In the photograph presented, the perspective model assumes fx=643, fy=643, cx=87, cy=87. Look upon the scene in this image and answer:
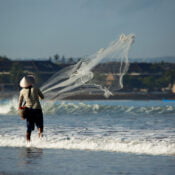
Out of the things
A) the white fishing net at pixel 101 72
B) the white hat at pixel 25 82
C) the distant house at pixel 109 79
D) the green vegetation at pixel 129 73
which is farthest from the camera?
the green vegetation at pixel 129 73

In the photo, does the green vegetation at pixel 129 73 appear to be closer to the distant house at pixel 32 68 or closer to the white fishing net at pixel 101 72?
the distant house at pixel 32 68

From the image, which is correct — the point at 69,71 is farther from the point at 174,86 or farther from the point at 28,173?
the point at 174,86

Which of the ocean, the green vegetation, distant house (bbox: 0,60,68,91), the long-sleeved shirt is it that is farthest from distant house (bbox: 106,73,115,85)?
distant house (bbox: 0,60,68,91)

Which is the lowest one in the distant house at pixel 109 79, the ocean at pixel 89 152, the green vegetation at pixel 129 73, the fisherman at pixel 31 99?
the ocean at pixel 89 152

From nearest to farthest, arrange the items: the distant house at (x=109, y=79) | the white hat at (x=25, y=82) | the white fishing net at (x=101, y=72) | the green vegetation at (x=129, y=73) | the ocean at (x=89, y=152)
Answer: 1. the ocean at (x=89, y=152)
2. the white hat at (x=25, y=82)
3. the white fishing net at (x=101, y=72)
4. the distant house at (x=109, y=79)
5. the green vegetation at (x=129, y=73)

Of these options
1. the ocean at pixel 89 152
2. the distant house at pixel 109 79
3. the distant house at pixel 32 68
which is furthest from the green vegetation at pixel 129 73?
the ocean at pixel 89 152

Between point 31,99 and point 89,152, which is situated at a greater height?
point 31,99

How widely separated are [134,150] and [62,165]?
2.38 meters

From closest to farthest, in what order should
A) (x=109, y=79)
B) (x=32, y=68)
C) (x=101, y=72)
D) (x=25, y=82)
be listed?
1. (x=25, y=82)
2. (x=109, y=79)
3. (x=101, y=72)
4. (x=32, y=68)

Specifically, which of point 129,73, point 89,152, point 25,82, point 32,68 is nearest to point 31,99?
point 25,82

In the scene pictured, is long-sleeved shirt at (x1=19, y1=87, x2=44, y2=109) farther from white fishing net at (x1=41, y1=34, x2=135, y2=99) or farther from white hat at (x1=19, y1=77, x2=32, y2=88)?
white fishing net at (x1=41, y1=34, x2=135, y2=99)

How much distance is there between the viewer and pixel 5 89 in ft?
463

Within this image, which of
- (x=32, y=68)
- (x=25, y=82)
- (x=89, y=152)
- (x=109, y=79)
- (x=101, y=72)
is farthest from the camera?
(x=32, y=68)

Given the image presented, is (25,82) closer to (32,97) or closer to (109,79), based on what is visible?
(32,97)
